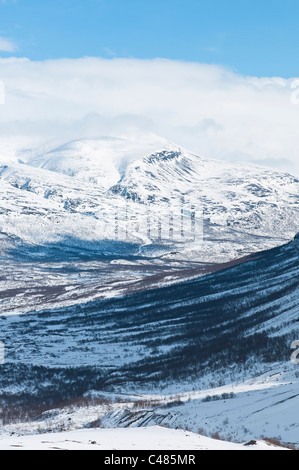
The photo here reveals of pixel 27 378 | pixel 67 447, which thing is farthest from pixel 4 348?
pixel 67 447

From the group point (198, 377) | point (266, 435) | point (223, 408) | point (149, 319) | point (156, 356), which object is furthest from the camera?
point (149, 319)

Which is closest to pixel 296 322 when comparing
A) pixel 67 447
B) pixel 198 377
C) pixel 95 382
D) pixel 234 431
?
pixel 198 377

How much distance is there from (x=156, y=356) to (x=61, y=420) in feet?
139

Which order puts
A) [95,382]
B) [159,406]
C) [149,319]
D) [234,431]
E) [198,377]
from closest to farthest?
1. [234,431]
2. [159,406]
3. [198,377]
4. [95,382]
5. [149,319]

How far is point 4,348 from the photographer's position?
118 m

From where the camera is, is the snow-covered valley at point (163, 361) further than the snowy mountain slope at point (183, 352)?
No

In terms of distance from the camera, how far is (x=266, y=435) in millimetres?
45312

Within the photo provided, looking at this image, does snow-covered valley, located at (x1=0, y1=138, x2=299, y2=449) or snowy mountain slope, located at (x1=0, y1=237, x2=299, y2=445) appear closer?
snow-covered valley, located at (x1=0, y1=138, x2=299, y2=449)

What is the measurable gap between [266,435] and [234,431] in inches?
153

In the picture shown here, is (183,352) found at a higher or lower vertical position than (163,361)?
higher

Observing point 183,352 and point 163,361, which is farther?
point 183,352

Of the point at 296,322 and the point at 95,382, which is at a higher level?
the point at 296,322

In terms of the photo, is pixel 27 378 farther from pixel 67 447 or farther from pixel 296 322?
pixel 67 447

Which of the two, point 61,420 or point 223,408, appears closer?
point 223,408
